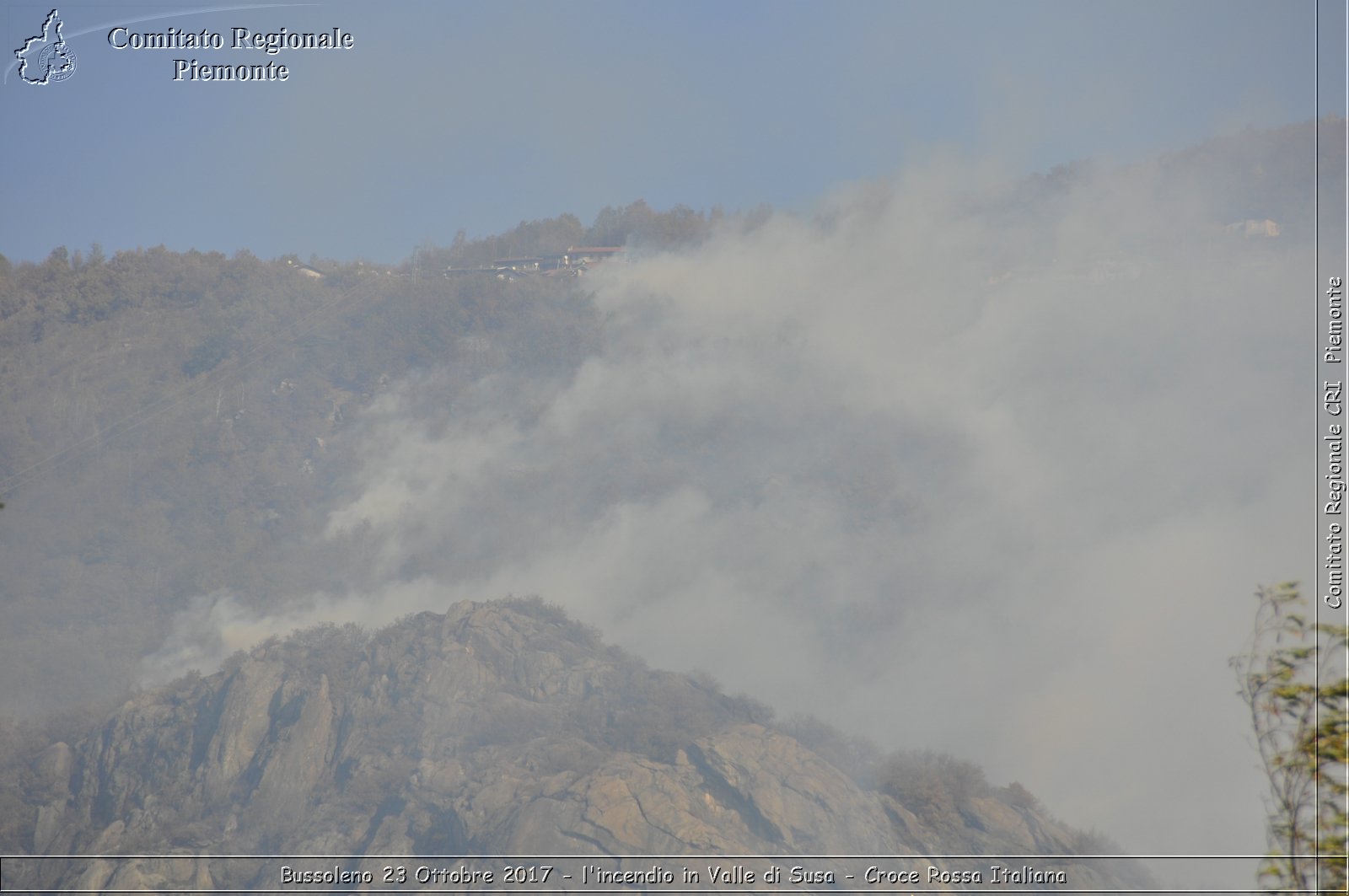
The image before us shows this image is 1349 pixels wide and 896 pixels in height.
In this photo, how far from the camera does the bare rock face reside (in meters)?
30.5

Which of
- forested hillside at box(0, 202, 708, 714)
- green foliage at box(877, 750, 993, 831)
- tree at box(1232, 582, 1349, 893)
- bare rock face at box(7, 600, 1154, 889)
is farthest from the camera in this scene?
forested hillside at box(0, 202, 708, 714)

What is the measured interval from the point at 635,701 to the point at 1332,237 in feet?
165

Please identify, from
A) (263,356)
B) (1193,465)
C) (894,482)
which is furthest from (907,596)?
(263,356)

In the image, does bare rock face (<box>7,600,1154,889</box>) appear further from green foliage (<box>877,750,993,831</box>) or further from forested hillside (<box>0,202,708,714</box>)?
forested hillside (<box>0,202,708,714</box>)

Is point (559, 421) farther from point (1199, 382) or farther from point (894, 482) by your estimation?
point (1199, 382)

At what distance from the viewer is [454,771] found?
34.8 meters

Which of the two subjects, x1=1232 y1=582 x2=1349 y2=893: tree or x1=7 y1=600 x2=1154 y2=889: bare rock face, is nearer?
x1=1232 y1=582 x2=1349 y2=893: tree

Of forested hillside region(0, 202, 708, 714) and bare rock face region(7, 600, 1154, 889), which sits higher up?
forested hillside region(0, 202, 708, 714)

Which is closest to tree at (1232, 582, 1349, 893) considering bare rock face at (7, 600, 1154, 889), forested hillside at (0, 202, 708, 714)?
bare rock face at (7, 600, 1154, 889)

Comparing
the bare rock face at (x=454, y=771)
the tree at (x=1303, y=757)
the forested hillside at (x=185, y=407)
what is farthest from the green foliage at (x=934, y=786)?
the forested hillside at (x=185, y=407)

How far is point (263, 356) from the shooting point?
7150cm

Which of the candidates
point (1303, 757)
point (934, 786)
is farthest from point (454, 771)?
point (1303, 757)

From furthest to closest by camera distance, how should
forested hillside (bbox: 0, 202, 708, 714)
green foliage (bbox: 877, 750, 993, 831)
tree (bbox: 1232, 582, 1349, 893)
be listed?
forested hillside (bbox: 0, 202, 708, 714) < green foliage (bbox: 877, 750, 993, 831) < tree (bbox: 1232, 582, 1349, 893)

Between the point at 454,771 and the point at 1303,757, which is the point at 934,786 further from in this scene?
the point at 1303,757
